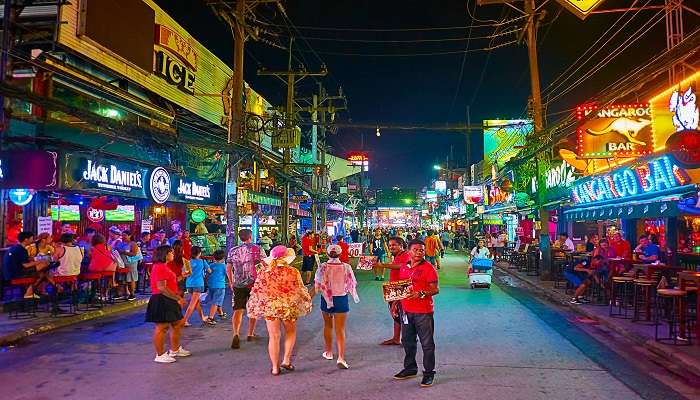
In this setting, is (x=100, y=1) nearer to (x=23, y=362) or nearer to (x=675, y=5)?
(x=23, y=362)

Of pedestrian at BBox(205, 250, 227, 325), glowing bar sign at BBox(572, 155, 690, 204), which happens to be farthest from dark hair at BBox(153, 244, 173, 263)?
glowing bar sign at BBox(572, 155, 690, 204)

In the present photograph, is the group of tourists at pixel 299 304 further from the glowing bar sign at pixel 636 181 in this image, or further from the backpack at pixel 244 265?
the glowing bar sign at pixel 636 181

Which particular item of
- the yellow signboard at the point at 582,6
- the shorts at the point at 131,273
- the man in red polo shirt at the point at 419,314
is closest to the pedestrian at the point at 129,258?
the shorts at the point at 131,273

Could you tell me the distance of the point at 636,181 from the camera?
15.3 m

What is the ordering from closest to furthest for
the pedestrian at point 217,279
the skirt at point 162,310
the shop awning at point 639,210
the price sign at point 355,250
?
the skirt at point 162,310, the pedestrian at point 217,279, the price sign at point 355,250, the shop awning at point 639,210

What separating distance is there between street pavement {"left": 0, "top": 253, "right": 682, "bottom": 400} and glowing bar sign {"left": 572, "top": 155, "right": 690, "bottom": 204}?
18.1 ft

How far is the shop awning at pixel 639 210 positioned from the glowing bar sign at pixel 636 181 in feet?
1.15

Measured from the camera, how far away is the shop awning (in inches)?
503

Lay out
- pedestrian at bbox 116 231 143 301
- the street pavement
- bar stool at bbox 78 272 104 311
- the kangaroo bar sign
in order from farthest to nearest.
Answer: the kangaroo bar sign
pedestrian at bbox 116 231 143 301
bar stool at bbox 78 272 104 311
the street pavement

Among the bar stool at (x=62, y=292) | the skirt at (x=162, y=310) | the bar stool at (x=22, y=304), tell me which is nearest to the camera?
the skirt at (x=162, y=310)

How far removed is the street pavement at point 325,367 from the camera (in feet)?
19.6

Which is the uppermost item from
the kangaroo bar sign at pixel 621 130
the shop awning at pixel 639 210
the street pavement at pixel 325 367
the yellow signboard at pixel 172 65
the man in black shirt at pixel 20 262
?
the yellow signboard at pixel 172 65

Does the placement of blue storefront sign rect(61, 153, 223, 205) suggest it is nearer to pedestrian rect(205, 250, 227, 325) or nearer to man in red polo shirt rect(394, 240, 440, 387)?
pedestrian rect(205, 250, 227, 325)

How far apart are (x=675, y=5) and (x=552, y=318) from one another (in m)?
9.56
